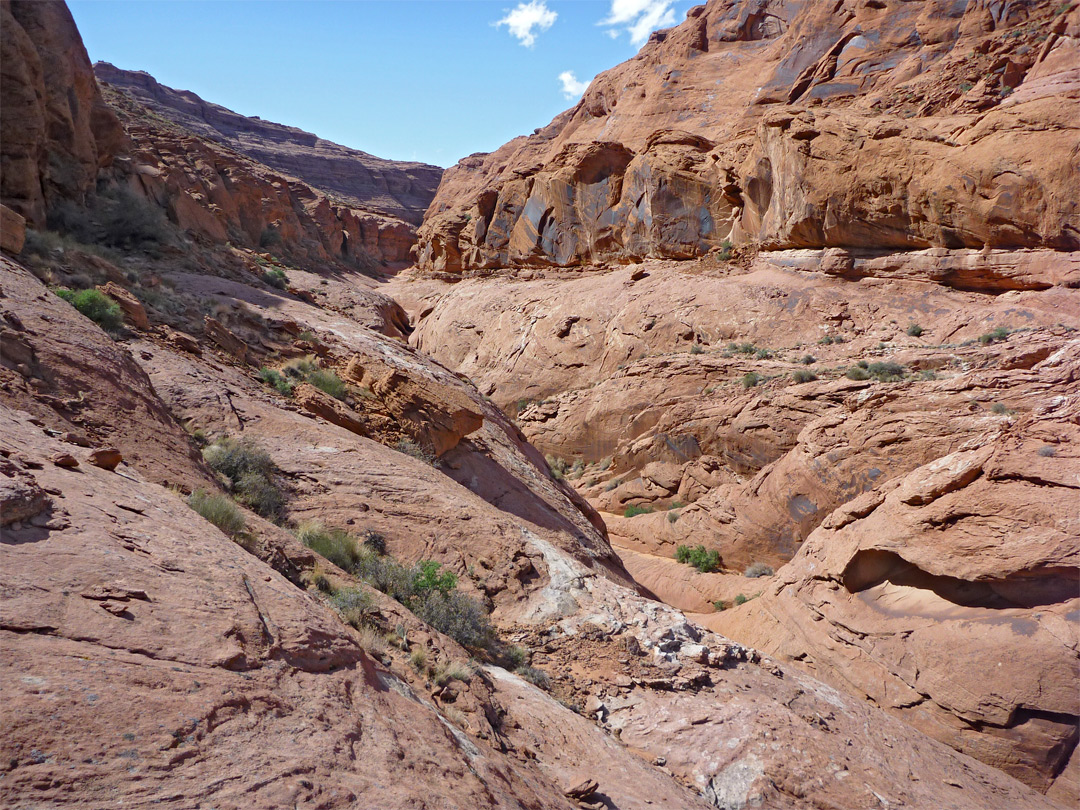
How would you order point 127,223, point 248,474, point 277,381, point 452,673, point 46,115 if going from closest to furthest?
1. point 452,673
2. point 248,474
3. point 277,381
4. point 46,115
5. point 127,223

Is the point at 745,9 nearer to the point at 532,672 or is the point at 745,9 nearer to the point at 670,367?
the point at 670,367

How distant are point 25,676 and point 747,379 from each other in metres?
20.2

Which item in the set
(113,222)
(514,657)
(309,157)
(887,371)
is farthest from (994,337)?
(309,157)

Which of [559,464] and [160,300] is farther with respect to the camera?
[559,464]

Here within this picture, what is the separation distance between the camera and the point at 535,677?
6926 millimetres

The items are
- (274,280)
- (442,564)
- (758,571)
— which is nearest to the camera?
(442,564)

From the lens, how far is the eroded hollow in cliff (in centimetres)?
886

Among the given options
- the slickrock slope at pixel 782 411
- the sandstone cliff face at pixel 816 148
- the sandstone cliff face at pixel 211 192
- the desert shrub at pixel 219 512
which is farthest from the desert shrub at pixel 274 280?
the sandstone cliff face at pixel 816 148

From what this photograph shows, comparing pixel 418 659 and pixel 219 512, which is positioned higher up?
pixel 219 512

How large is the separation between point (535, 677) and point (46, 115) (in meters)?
15.0

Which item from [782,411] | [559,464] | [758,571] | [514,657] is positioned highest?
[782,411]

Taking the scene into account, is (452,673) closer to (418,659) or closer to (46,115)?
(418,659)

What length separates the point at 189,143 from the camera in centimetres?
3219

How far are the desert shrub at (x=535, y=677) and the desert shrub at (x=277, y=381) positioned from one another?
6.38m
